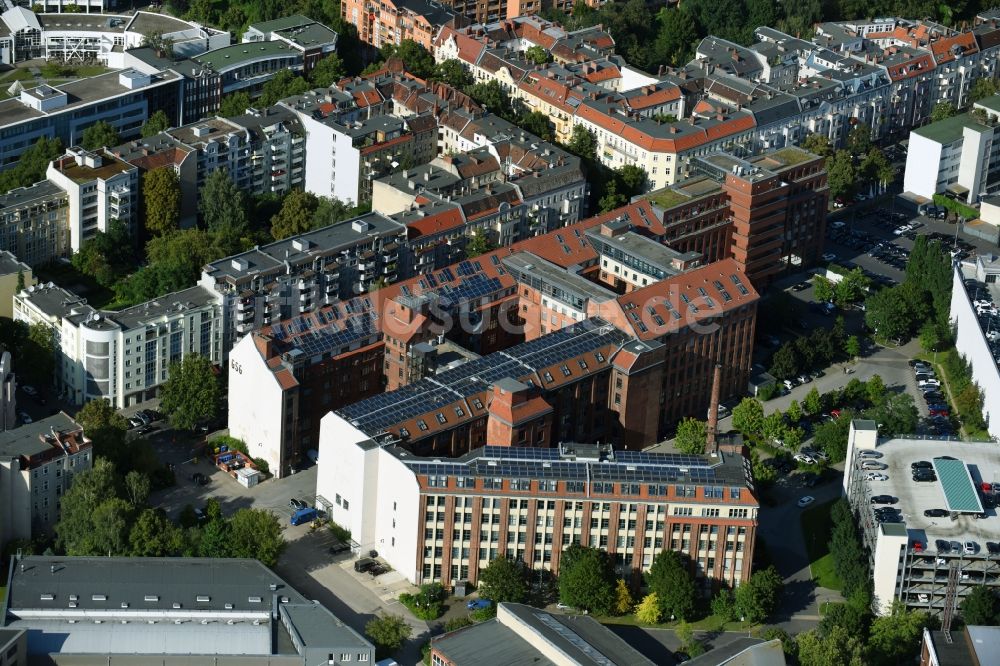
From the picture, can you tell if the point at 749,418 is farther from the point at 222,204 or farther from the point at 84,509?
the point at 84,509

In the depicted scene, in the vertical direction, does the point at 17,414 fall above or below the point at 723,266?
below

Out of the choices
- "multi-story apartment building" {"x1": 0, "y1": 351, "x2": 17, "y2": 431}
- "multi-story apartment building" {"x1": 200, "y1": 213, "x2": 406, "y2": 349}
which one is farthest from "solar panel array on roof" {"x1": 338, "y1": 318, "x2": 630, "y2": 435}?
"multi-story apartment building" {"x1": 0, "y1": 351, "x2": 17, "y2": 431}

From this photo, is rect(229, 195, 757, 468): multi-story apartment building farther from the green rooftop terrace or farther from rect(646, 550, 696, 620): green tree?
rect(646, 550, 696, 620): green tree

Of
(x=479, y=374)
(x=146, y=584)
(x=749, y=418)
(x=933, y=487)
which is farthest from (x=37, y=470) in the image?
(x=933, y=487)

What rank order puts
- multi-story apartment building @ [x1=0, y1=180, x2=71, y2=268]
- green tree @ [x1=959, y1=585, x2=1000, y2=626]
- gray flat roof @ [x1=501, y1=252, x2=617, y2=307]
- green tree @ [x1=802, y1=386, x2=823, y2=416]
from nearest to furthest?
1. green tree @ [x1=959, y1=585, x2=1000, y2=626]
2. gray flat roof @ [x1=501, y1=252, x2=617, y2=307]
3. green tree @ [x1=802, y1=386, x2=823, y2=416]
4. multi-story apartment building @ [x1=0, y1=180, x2=71, y2=268]

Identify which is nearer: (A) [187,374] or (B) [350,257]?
(A) [187,374]

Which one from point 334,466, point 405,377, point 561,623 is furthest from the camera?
point 405,377

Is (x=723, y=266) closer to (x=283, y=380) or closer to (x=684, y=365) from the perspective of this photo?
(x=684, y=365)

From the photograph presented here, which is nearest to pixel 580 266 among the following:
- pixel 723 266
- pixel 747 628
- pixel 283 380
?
pixel 723 266
